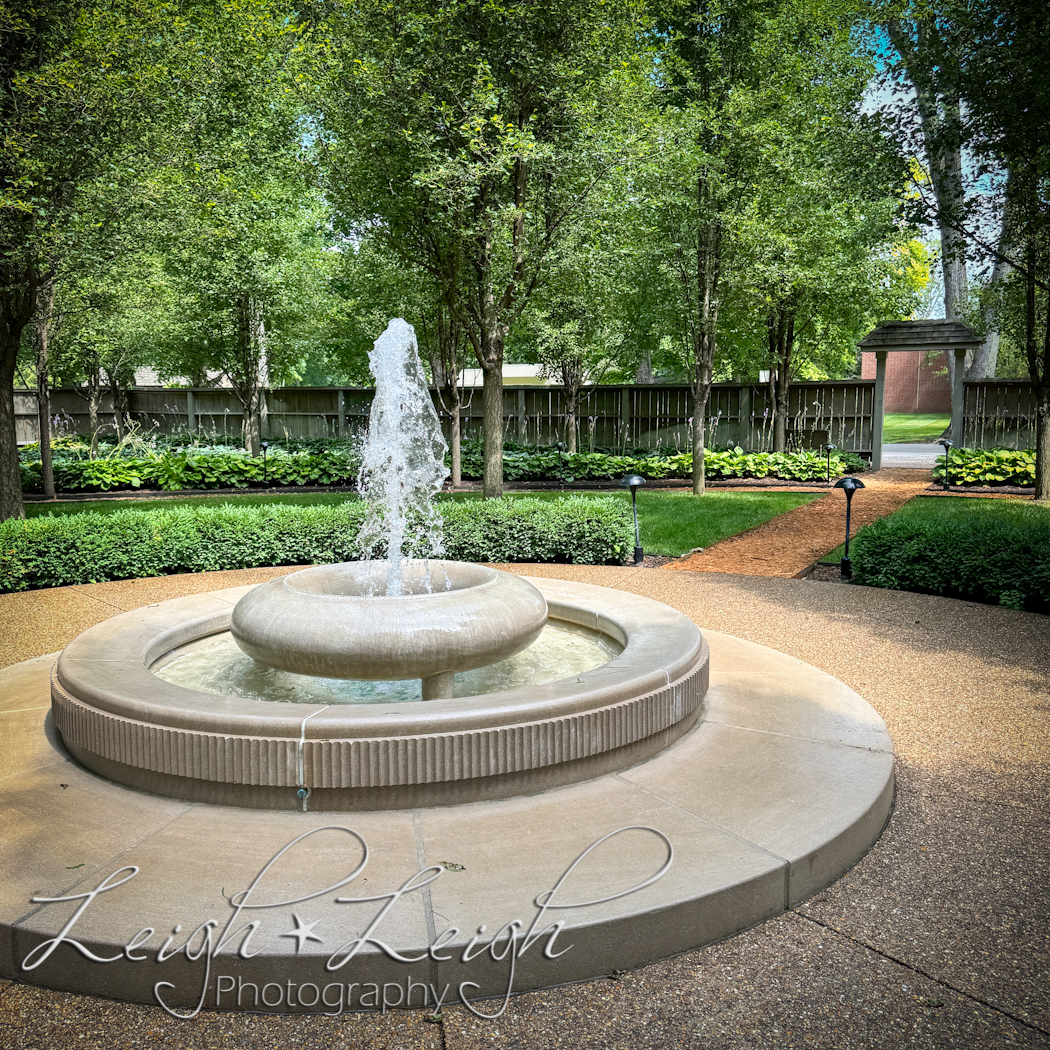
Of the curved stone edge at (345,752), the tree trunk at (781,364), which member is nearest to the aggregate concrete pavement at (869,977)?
the curved stone edge at (345,752)

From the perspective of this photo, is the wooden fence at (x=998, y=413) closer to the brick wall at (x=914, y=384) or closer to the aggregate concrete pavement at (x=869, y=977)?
A: the aggregate concrete pavement at (x=869, y=977)

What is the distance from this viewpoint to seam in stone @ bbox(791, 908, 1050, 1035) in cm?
264

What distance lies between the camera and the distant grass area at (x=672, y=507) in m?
12.1

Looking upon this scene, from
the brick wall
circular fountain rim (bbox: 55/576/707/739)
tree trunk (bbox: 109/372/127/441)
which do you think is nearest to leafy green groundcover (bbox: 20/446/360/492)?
tree trunk (bbox: 109/372/127/441)

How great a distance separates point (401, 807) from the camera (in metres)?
3.71

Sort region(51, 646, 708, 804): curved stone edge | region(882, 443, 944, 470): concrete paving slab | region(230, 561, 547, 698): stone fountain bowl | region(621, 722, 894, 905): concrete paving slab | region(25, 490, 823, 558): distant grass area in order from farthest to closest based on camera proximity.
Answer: region(882, 443, 944, 470): concrete paving slab, region(25, 490, 823, 558): distant grass area, region(230, 561, 547, 698): stone fountain bowl, region(51, 646, 708, 804): curved stone edge, region(621, 722, 894, 905): concrete paving slab

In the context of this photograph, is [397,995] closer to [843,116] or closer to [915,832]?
[915,832]

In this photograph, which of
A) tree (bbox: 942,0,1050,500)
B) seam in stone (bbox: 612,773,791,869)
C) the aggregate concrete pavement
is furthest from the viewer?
tree (bbox: 942,0,1050,500)

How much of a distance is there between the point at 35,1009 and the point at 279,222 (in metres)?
19.1

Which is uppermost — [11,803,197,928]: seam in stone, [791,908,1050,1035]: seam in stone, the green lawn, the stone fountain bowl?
the stone fountain bowl

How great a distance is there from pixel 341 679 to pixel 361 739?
138 cm

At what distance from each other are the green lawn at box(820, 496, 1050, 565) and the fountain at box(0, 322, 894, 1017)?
6.27m

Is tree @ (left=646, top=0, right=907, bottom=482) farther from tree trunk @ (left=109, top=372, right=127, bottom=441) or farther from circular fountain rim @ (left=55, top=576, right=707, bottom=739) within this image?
tree trunk @ (left=109, top=372, right=127, bottom=441)

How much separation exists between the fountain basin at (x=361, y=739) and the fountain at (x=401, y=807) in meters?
0.01
